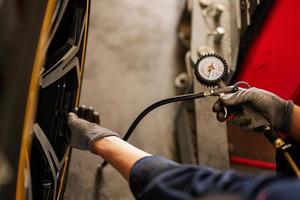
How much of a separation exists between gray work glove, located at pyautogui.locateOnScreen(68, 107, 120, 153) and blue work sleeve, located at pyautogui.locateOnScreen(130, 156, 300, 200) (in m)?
0.22

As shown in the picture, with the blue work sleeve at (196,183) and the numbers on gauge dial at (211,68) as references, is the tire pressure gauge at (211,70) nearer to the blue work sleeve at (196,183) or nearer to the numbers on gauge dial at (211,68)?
the numbers on gauge dial at (211,68)

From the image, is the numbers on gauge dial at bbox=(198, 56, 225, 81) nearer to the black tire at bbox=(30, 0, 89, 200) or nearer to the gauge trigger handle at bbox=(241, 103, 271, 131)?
the gauge trigger handle at bbox=(241, 103, 271, 131)

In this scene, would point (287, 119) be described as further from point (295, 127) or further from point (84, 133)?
point (84, 133)

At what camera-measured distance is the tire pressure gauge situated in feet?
3.70

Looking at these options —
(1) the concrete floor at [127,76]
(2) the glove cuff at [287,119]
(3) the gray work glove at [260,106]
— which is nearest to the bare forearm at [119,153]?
(3) the gray work glove at [260,106]

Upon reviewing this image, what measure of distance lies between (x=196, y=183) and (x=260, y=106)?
420 millimetres

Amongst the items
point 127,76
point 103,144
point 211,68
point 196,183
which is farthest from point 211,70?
point 127,76

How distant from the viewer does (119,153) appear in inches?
35.2

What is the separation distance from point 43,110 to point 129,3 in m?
1.35

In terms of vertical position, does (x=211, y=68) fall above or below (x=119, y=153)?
above

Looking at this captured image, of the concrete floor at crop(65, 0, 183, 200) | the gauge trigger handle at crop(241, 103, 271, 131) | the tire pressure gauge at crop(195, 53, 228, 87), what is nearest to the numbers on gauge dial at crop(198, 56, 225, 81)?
the tire pressure gauge at crop(195, 53, 228, 87)

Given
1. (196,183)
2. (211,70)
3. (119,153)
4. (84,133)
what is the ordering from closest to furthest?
(196,183) < (119,153) < (84,133) < (211,70)

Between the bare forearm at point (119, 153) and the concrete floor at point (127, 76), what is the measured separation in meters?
0.60

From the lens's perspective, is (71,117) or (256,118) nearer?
(256,118)
